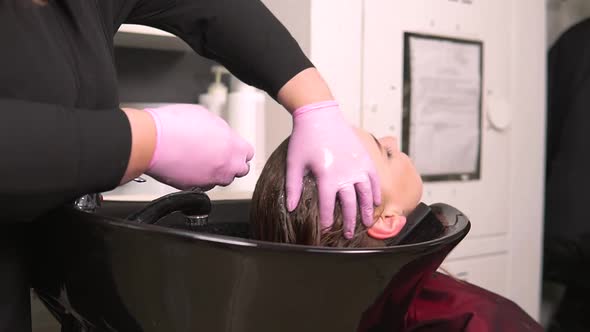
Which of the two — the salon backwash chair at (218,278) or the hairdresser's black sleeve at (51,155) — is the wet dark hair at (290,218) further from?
the hairdresser's black sleeve at (51,155)

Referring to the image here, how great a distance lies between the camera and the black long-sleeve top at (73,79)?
1.38ft

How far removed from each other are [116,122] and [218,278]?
0.16 m

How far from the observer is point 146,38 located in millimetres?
1358

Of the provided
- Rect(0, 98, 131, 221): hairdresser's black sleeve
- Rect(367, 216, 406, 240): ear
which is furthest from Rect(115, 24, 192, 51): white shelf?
Rect(0, 98, 131, 221): hairdresser's black sleeve

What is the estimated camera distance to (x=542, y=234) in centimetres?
187

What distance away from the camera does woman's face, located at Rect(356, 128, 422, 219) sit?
2.70 feet

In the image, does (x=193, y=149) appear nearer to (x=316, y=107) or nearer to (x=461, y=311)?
(x=316, y=107)

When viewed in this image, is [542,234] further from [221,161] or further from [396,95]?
[221,161]

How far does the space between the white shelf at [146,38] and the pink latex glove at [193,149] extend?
715mm

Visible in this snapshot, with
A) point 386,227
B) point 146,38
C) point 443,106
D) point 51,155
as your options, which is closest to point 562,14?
point 443,106

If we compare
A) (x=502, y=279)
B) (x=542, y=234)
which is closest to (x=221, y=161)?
(x=502, y=279)

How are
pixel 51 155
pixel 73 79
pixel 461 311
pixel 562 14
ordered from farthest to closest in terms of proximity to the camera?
pixel 562 14
pixel 461 311
pixel 73 79
pixel 51 155

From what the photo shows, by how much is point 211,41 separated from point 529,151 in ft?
4.45

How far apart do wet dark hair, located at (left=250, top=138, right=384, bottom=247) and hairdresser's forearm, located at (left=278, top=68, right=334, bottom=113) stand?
0.09m
